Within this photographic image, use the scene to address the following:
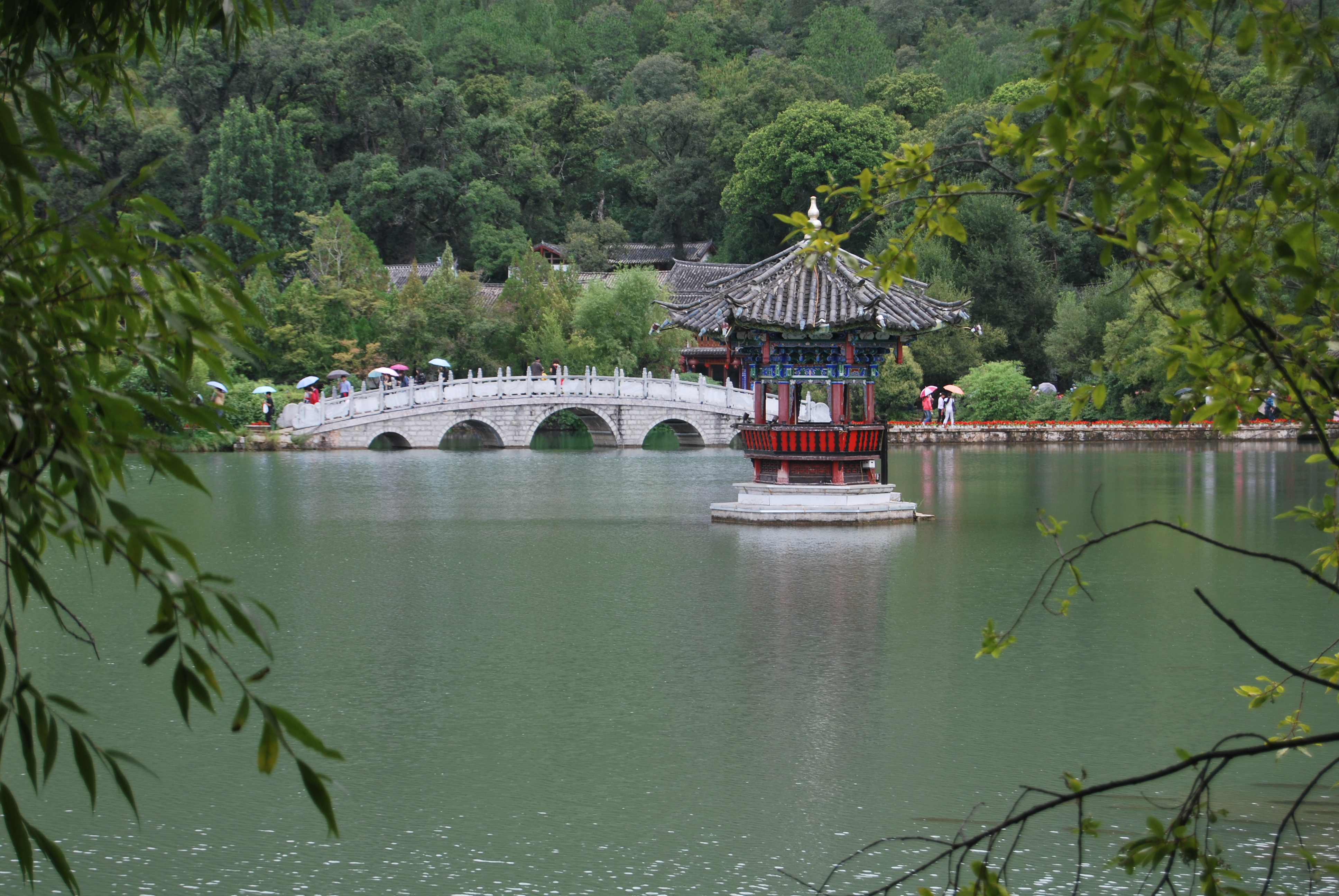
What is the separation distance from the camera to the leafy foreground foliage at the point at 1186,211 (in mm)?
2375

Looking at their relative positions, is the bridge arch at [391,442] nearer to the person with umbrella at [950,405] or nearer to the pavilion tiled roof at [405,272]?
the pavilion tiled roof at [405,272]

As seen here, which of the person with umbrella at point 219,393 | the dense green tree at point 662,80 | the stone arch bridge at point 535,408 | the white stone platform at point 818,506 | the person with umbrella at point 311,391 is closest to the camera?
the white stone platform at point 818,506

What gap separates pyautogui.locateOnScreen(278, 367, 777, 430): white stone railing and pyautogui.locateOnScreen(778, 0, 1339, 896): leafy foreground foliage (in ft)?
94.3

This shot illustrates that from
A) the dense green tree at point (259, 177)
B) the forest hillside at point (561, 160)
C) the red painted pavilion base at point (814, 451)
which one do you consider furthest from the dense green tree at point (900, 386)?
the red painted pavilion base at point (814, 451)

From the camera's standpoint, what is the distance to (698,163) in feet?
172

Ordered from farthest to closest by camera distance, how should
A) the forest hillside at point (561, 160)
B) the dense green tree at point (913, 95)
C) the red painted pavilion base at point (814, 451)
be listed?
the dense green tree at point (913, 95) < the forest hillside at point (561, 160) < the red painted pavilion base at point (814, 451)

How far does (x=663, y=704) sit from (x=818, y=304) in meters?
8.60

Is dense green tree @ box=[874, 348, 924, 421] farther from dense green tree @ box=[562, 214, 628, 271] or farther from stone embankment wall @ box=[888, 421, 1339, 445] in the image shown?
dense green tree @ box=[562, 214, 628, 271]

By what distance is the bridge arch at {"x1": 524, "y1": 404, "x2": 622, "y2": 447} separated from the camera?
3306 centimetres

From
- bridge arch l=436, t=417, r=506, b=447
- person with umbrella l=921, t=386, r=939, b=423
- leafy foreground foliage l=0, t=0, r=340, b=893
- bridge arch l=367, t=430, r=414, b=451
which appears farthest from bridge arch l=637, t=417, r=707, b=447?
leafy foreground foliage l=0, t=0, r=340, b=893

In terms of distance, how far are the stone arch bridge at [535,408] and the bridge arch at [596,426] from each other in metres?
0.02

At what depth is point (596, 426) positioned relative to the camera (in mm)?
34469

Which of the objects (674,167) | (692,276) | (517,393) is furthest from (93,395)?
(674,167)

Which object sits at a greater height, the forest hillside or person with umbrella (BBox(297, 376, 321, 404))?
the forest hillside
